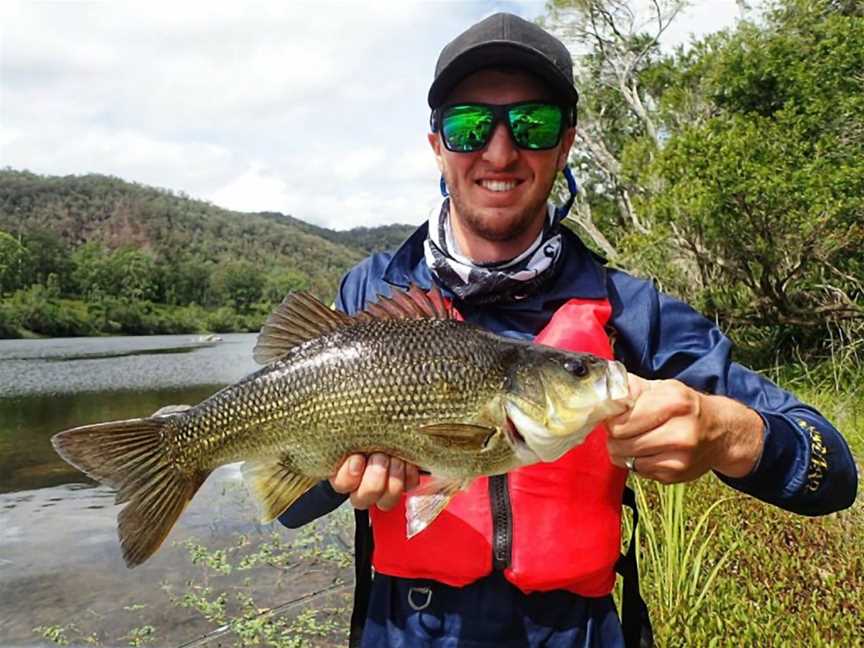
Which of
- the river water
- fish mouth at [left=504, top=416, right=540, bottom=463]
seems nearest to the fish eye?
fish mouth at [left=504, top=416, right=540, bottom=463]

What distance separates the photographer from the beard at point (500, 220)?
2.72m

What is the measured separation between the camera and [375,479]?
2.41 meters

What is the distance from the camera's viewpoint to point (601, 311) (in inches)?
103

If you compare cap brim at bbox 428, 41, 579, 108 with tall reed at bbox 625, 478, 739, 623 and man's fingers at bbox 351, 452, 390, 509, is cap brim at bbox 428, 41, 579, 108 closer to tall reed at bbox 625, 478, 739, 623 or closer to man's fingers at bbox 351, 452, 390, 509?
man's fingers at bbox 351, 452, 390, 509

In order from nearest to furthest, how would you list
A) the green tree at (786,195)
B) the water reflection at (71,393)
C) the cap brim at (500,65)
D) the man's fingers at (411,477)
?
1. the man's fingers at (411,477)
2. the cap brim at (500,65)
3. the green tree at (786,195)
4. the water reflection at (71,393)

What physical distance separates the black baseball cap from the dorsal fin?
0.85 metres

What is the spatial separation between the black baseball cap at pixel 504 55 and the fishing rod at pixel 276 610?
5.60 metres

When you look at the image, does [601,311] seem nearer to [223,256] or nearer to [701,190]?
[701,190]

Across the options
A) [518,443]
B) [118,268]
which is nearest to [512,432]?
[518,443]

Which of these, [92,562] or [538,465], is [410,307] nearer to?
[538,465]

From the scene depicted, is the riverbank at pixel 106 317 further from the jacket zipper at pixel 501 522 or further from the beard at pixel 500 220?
the jacket zipper at pixel 501 522

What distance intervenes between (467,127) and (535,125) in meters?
A: 0.27

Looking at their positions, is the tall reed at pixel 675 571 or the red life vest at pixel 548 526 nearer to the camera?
the red life vest at pixel 548 526

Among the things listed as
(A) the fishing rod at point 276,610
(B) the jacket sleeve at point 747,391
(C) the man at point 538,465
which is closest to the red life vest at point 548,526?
(C) the man at point 538,465
